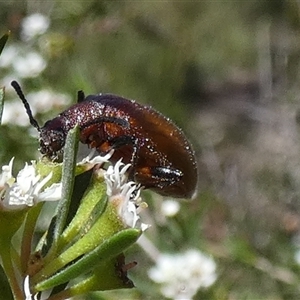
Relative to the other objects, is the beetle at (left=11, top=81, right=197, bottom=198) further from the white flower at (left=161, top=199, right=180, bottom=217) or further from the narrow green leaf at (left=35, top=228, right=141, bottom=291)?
the white flower at (left=161, top=199, right=180, bottom=217)

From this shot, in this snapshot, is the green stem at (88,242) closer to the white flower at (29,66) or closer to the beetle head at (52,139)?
the beetle head at (52,139)

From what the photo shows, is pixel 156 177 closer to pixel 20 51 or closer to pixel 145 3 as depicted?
pixel 20 51

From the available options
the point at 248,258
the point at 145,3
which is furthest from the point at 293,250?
the point at 145,3

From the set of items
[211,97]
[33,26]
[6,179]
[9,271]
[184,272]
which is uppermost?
[33,26]

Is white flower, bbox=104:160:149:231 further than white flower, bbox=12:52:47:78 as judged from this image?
No

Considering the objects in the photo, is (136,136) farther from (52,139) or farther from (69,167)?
(69,167)

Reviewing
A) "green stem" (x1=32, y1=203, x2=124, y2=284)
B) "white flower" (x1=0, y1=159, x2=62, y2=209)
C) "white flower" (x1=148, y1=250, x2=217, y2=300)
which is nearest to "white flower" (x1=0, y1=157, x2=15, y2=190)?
"white flower" (x1=0, y1=159, x2=62, y2=209)

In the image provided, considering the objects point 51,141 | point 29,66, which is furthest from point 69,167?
point 29,66
